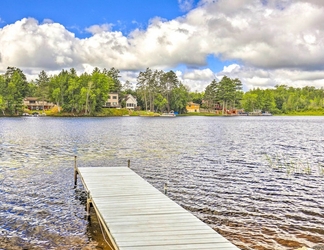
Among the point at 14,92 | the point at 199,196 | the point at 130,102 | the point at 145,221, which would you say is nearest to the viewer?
the point at 145,221

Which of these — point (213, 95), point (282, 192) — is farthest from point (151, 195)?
point (213, 95)

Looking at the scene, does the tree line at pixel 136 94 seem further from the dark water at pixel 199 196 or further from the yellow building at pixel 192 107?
the dark water at pixel 199 196

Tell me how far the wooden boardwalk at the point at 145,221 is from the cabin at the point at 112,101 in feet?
433

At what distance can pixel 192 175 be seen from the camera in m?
19.5

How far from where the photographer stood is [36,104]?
147375 mm

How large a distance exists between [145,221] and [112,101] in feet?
453

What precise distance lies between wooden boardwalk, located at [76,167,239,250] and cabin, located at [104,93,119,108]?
13212 centimetres

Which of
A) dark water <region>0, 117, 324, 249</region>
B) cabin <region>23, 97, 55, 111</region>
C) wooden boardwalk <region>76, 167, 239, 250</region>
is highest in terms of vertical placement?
cabin <region>23, 97, 55, 111</region>

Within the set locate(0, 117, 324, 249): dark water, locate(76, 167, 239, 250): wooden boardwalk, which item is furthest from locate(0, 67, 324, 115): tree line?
locate(76, 167, 239, 250): wooden boardwalk

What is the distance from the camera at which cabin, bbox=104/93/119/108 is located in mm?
143625

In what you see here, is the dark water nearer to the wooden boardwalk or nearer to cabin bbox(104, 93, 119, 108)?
the wooden boardwalk

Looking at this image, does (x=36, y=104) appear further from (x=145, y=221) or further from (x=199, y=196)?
(x=145, y=221)

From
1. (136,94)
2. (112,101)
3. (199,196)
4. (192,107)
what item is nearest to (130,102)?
(112,101)

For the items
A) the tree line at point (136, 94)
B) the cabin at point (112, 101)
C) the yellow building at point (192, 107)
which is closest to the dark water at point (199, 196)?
the tree line at point (136, 94)
